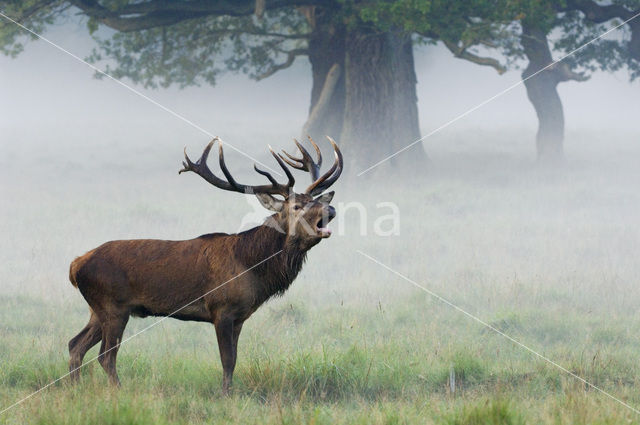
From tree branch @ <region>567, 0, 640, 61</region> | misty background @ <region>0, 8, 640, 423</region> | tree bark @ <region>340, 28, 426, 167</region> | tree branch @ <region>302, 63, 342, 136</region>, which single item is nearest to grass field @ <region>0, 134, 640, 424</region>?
misty background @ <region>0, 8, 640, 423</region>

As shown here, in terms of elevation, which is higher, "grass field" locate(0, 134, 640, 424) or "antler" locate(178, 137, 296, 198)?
"antler" locate(178, 137, 296, 198)

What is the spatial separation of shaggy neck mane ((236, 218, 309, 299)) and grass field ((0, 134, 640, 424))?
24.9 inches

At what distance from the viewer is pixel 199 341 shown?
8.15 meters

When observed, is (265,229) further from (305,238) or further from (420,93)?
(420,93)

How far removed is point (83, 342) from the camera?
254 inches

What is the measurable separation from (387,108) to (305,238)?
14.0 meters

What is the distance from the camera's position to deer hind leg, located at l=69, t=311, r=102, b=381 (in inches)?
252

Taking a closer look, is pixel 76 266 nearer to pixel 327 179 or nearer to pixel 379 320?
pixel 327 179

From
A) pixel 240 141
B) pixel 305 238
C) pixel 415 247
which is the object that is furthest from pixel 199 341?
pixel 240 141

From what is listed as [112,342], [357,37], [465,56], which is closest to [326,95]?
[357,37]

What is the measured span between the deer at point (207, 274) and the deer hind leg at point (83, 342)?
16 mm

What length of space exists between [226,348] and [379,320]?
3.02 metres

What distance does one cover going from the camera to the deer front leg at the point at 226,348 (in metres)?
6.12

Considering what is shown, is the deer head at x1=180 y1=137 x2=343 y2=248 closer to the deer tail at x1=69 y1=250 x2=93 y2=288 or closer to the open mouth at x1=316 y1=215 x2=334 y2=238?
the open mouth at x1=316 y1=215 x2=334 y2=238
